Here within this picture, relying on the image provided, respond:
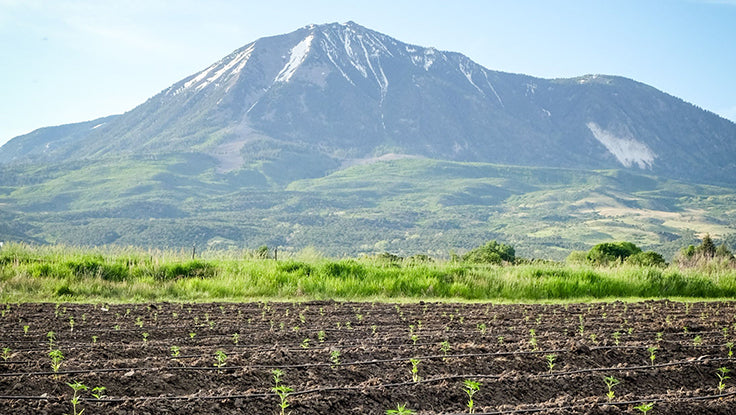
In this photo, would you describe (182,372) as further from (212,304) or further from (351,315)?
(212,304)

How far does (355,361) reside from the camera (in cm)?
877

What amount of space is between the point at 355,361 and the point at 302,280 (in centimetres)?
866

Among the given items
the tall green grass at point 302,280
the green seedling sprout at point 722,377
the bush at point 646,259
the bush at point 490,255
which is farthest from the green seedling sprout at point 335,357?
the bush at point 646,259

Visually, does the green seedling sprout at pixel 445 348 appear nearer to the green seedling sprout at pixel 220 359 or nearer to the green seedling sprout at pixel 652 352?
the green seedling sprout at pixel 652 352

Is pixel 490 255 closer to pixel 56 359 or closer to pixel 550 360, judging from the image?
pixel 550 360

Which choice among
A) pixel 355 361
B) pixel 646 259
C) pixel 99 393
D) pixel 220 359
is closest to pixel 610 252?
pixel 646 259

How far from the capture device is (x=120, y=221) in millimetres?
179875

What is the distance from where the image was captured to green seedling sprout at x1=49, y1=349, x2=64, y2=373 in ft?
25.7

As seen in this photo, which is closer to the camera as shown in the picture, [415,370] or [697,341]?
[415,370]

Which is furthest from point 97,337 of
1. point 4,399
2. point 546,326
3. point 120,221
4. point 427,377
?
point 120,221

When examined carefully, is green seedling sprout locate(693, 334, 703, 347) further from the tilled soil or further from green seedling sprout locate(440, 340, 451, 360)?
green seedling sprout locate(440, 340, 451, 360)

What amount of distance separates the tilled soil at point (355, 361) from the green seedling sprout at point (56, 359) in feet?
0.22

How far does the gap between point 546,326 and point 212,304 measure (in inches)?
244

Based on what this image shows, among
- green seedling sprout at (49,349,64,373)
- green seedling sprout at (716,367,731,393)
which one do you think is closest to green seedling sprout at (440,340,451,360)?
green seedling sprout at (716,367,731,393)
